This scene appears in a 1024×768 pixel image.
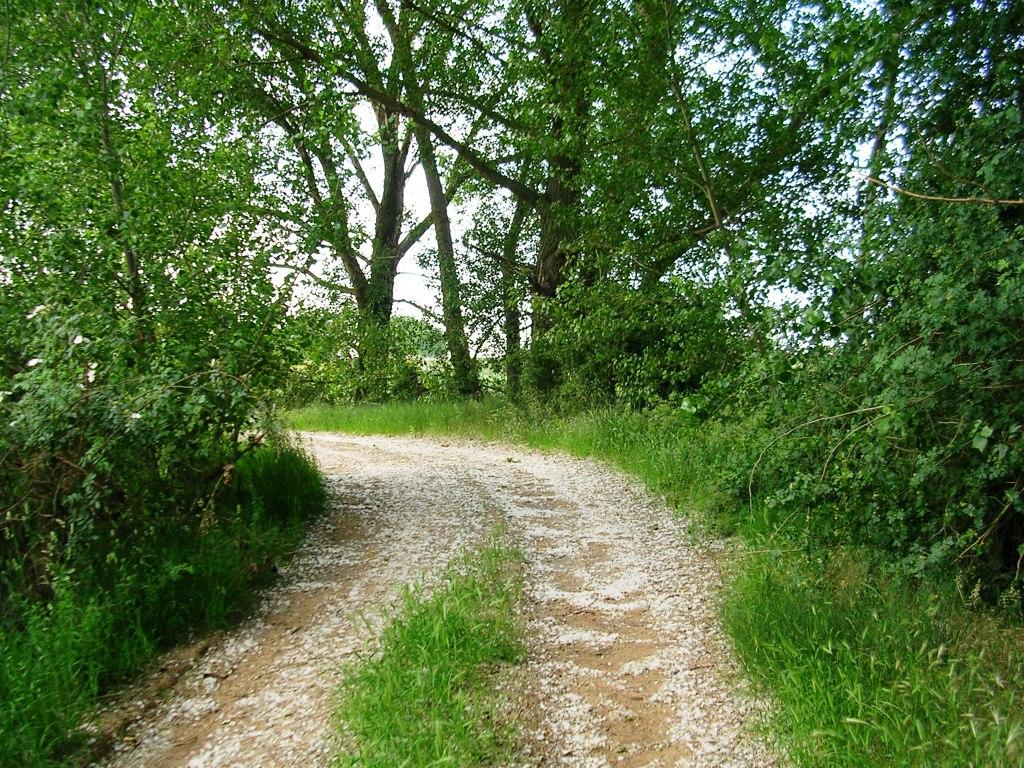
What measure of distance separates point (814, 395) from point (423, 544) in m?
3.68

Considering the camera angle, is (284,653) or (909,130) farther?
(284,653)

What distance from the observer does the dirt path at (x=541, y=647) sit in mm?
3734

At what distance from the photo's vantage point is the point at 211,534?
5.90m

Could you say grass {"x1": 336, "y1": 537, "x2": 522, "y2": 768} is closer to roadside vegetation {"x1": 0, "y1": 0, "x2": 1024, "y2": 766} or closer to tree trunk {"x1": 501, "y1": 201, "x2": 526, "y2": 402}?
roadside vegetation {"x1": 0, "y1": 0, "x2": 1024, "y2": 766}

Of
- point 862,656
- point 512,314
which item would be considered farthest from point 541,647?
point 512,314

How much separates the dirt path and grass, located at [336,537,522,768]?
0.58 ft

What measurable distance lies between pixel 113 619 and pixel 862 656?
4.69 metres

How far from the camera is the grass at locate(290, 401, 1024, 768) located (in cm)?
314

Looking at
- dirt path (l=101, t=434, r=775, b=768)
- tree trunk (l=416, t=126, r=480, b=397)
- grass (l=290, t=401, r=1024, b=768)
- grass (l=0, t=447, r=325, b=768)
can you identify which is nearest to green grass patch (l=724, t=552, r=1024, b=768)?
grass (l=290, t=401, r=1024, b=768)

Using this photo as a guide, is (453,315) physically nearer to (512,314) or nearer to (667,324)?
(512,314)

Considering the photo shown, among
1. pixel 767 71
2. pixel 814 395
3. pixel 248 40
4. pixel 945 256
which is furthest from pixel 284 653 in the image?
pixel 248 40

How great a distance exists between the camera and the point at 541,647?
4.60 m

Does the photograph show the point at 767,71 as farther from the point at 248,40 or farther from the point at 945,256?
the point at 248,40

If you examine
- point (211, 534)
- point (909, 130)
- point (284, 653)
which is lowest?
point (284, 653)
